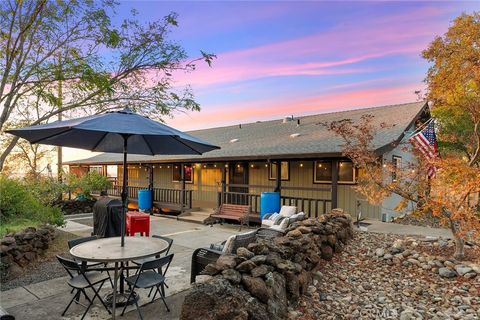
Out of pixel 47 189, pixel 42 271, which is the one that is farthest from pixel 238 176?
pixel 42 271

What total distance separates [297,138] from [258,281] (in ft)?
28.5

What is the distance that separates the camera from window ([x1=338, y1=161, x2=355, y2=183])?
10.3 meters

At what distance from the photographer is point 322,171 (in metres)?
11.1

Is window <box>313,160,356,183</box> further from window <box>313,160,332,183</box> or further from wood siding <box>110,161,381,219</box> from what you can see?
wood siding <box>110,161,381,219</box>

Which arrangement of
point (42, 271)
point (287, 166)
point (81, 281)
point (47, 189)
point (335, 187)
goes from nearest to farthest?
point (81, 281) < point (42, 271) < point (335, 187) < point (287, 166) < point (47, 189)

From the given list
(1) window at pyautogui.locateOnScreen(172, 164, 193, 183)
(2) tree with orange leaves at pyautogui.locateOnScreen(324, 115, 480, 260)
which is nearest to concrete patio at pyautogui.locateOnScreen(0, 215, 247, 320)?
(2) tree with orange leaves at pyautogui.locateOnScreen(324, 115, 480, 260)

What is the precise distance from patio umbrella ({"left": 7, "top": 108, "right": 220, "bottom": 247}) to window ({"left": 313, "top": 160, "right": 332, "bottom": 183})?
7026 mm

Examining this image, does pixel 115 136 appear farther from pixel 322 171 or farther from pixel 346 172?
pixel 346 172

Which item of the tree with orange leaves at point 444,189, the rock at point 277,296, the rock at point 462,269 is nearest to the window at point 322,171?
the tree with orange leaves at point 444,189

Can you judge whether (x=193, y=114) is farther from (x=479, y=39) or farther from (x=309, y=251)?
(x=479, y=39)

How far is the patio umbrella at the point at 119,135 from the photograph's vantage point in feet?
11.0

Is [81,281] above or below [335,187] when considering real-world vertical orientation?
below

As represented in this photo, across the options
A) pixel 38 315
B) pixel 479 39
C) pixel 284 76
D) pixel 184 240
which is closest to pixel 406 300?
pixel 38 315

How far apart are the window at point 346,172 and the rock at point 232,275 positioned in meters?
8.00
